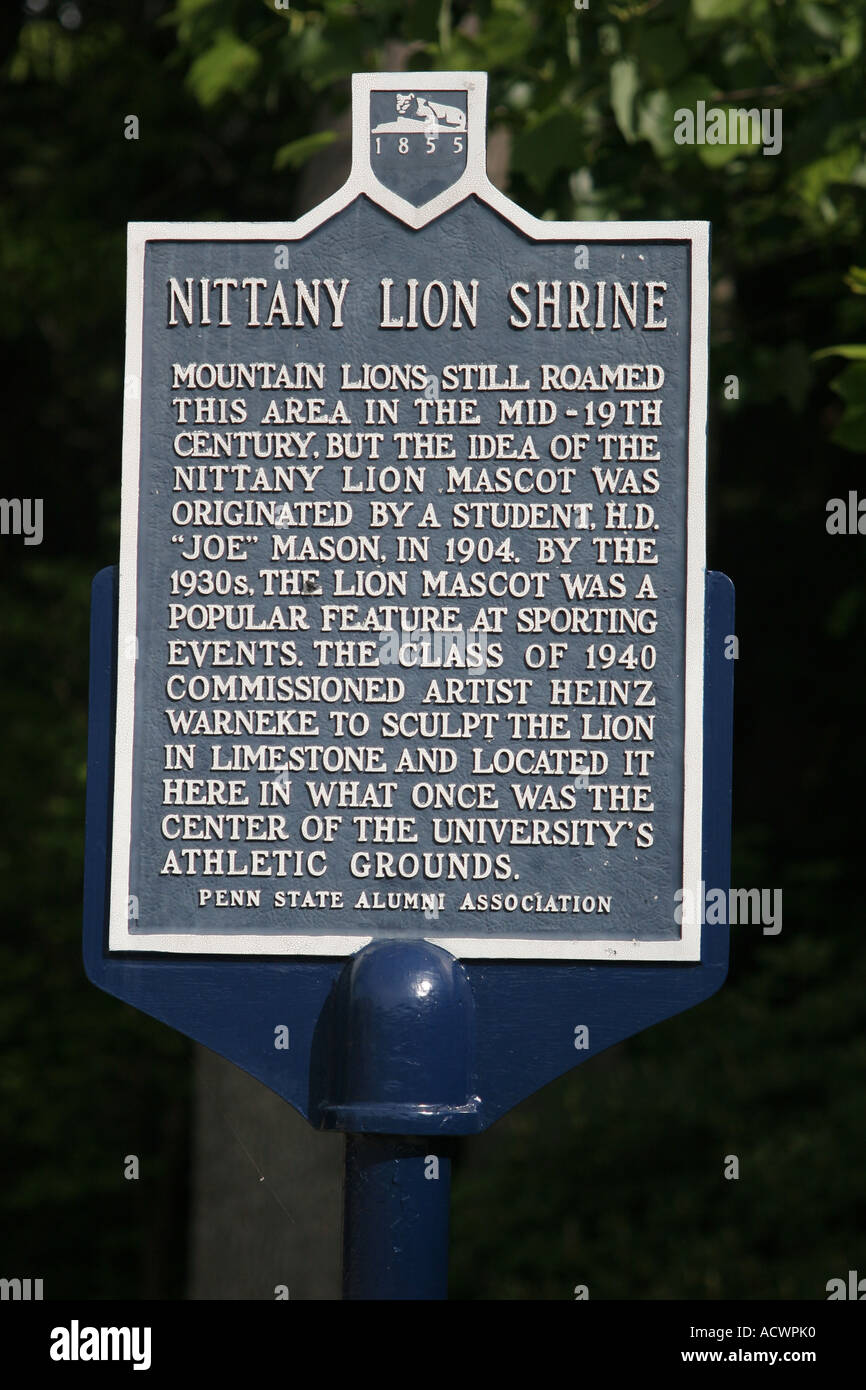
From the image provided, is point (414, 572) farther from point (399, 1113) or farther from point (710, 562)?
point (710, 562)

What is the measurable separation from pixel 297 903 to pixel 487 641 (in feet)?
2.50

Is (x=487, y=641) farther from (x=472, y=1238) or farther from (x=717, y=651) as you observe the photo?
(x=472, y=1238)

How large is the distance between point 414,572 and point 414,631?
0.47ft

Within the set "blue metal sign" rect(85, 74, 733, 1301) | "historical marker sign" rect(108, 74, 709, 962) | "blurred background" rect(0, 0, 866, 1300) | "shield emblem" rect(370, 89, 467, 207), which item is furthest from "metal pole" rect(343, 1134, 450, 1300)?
"shield emblem" rect(370, 89, 467, 207)

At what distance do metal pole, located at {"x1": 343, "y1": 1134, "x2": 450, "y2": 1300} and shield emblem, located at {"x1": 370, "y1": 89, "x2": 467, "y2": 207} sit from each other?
2.28m

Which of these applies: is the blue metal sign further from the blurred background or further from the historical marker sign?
the blurred background

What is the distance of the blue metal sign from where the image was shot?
3715mm

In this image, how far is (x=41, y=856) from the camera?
9062 mm

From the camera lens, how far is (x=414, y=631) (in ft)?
12.3

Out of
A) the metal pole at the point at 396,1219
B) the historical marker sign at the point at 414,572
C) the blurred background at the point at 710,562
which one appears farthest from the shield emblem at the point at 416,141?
the metal pole at the point at 396,1219

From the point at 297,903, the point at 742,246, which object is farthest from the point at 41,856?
the point at 297,903

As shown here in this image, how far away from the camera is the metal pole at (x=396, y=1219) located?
3549mm

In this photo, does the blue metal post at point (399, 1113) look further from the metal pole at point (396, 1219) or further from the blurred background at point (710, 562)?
the blurred background at point (710, 562)

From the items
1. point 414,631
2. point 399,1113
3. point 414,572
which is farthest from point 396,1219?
point 414,572
